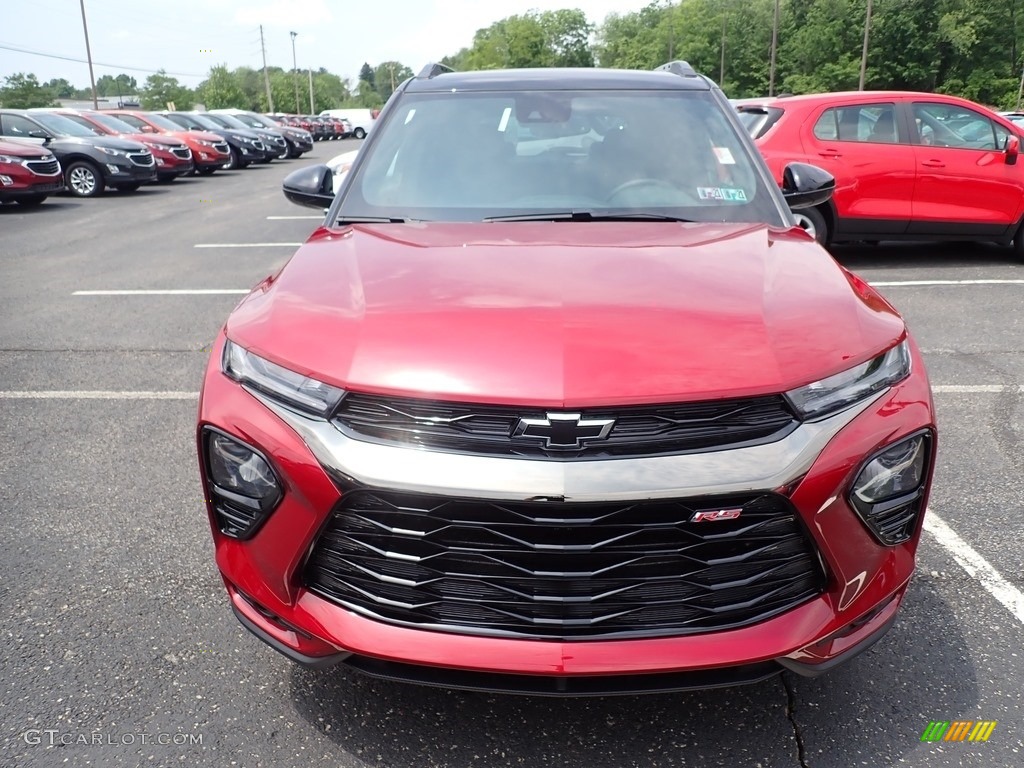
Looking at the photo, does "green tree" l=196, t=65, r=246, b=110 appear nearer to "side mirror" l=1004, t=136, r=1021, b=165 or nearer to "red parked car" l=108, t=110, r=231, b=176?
"red parked car" l=108, t=110, r=231, b=176

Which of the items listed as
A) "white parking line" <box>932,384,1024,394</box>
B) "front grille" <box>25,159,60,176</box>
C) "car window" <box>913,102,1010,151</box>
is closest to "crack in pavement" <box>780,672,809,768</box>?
"white parking line" <box>932,384,1024,394</box>

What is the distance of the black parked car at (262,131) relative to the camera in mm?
24250

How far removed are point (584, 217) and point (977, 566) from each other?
1.83 meters

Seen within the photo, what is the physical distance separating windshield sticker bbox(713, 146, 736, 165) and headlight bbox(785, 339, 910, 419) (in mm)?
1304

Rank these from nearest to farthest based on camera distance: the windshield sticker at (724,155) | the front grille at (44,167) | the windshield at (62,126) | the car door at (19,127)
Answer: the windshield sticker at (724,155) → the front grille at (44,167) → the car door at (19,127) → the windshield at (62,126)

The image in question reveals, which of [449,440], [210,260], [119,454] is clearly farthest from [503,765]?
[210,260]

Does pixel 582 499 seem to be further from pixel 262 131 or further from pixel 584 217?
pixel 262 131

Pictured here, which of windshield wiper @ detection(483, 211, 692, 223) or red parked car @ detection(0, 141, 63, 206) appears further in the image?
red parked car @ detection(0, 141, 63, 206)

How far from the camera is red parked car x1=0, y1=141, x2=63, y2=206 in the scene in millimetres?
13680

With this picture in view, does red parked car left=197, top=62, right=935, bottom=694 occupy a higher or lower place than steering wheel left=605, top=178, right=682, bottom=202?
lower

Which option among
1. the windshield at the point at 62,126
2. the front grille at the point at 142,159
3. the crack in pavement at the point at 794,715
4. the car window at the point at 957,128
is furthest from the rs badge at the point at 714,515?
the windshield at the point at 62,126

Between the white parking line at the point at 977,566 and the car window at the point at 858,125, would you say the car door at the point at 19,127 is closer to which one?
the car window at the point at 858,125

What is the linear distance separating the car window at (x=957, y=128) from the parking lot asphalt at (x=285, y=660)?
3.96m

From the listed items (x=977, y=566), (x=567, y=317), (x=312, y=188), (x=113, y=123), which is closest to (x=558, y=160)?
(x=312, y=188)
